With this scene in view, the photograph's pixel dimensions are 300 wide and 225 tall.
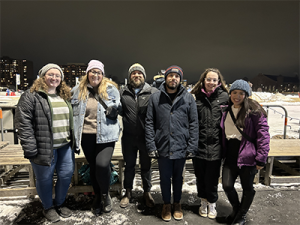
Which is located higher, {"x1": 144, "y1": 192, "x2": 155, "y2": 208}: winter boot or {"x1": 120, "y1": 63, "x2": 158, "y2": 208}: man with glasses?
{"x1": 120, "y1": 63, "x2": 158, "y2": 208}: man with glasses

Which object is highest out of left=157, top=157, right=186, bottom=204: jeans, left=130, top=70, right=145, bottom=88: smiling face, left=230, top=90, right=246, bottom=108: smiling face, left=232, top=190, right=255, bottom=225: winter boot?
left=130, top=70, right=145, bottom=88: smiling face

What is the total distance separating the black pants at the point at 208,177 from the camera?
105 inches

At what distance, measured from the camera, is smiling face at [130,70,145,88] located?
2.87 m

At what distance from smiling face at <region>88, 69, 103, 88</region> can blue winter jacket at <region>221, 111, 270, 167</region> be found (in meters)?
2.10

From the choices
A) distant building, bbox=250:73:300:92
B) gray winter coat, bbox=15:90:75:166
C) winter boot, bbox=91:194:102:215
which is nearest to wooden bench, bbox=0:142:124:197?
winter boot, bbox=91:194:102:215

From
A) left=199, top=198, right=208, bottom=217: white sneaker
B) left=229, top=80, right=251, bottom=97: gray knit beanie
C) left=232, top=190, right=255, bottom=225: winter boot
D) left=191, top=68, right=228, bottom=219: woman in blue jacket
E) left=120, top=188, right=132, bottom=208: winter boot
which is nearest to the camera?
left=229, top=80, right=251, bottom=97: gray knit beanie

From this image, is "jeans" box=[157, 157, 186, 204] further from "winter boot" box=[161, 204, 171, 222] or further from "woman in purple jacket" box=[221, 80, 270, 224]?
"woman in purple jacket" box=[221, 80, 270, 224]

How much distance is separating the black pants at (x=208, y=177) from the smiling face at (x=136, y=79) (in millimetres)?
1433

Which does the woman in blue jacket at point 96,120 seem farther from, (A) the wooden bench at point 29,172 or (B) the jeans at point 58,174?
(A) the wooden bench at point 29,172

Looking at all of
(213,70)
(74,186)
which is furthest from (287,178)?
(74,186)

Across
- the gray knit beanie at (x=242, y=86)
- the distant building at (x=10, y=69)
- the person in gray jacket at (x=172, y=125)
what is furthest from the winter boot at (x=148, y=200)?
the distant building at (x=10, y=69)

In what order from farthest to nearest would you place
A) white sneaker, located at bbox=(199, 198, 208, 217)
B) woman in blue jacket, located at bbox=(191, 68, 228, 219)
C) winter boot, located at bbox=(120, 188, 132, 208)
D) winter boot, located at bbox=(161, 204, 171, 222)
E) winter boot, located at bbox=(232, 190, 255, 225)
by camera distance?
winter boot, located at bbox=(120, 188, 132, 208) < white sneaker, located at bbox=(199, 198, 208, 217) < winter boot, located at bbox=(161, 204, 171, 222) < woman in blue jacket, located at bbox=(191, 68, 228, 219) < winter boot, located at bbox=(232, 190, 255, 225)

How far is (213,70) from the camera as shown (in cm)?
270

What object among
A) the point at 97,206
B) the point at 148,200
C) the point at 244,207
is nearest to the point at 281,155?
the point at 244,207
